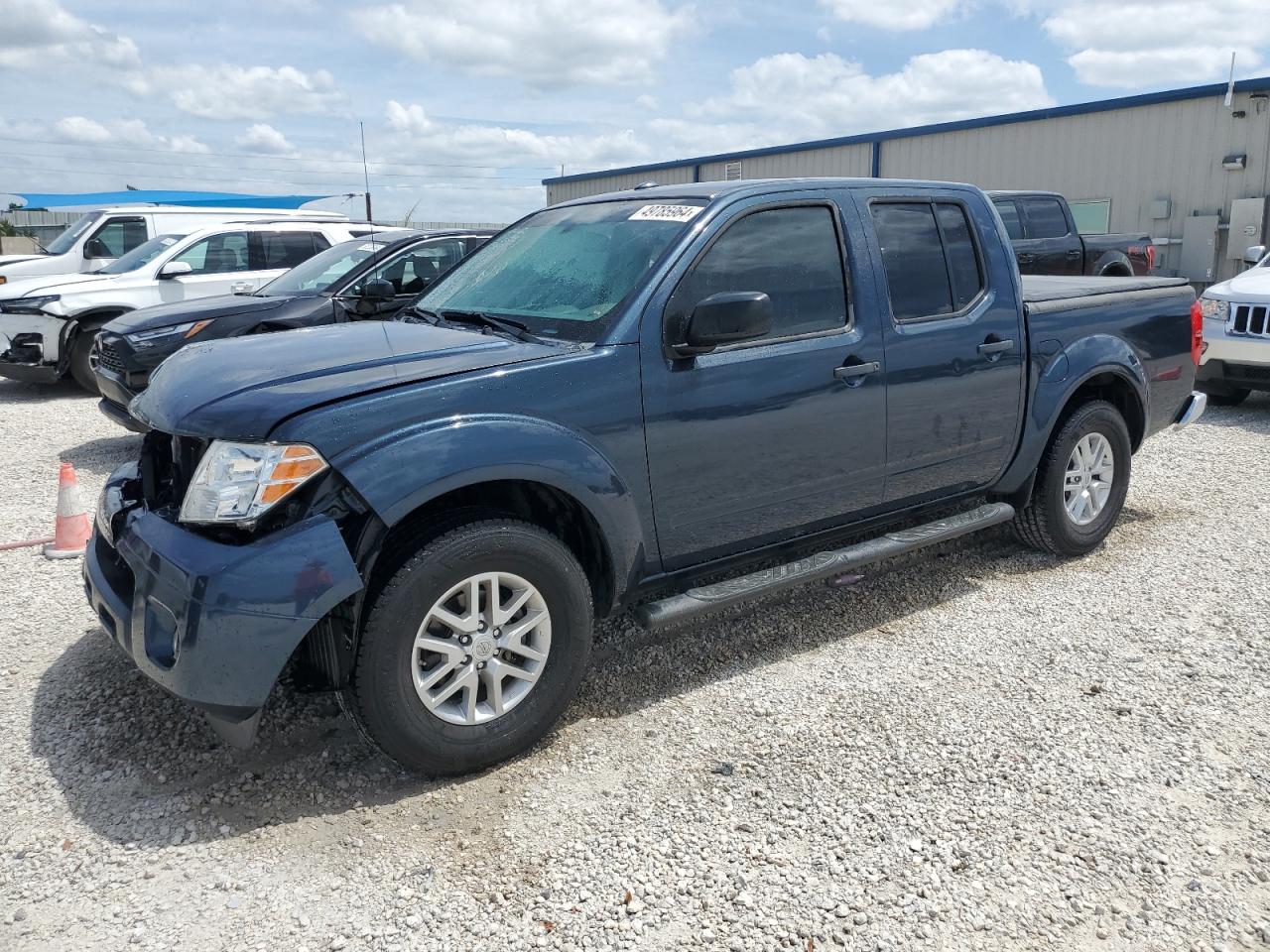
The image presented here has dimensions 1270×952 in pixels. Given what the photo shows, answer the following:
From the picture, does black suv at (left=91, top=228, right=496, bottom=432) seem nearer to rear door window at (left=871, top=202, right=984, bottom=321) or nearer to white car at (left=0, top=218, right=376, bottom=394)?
white car at (left=0, top=218, right=376, bottom=394)

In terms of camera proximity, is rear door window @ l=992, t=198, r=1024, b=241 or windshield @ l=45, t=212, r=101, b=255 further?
rear door window @ l=992, t=198, r=1024, b=241

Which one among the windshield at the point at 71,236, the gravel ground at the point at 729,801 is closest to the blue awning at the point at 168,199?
the windshield at the point at 71,236

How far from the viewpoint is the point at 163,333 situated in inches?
289

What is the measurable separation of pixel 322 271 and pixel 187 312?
48.2 inches

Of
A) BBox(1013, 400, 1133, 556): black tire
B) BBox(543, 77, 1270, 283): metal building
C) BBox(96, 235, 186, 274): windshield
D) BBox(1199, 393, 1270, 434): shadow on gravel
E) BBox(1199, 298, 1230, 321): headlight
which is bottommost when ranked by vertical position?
BBox(1199, 393, 1270, 434): shadow on gravel

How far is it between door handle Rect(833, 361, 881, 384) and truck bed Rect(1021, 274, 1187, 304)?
4.16 ft

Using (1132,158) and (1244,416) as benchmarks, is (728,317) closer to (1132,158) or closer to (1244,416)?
(1244,416)

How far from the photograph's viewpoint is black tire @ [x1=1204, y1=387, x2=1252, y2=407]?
979 cm

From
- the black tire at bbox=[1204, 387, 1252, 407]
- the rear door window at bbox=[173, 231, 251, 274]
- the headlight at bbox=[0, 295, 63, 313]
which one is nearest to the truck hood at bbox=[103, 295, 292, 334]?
the headlight at bbox=[0, 295, 63, 313]

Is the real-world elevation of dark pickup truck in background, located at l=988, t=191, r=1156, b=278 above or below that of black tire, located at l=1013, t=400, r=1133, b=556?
above

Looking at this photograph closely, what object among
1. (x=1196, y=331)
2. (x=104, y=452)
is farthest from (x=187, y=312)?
(x=1196, y=331)

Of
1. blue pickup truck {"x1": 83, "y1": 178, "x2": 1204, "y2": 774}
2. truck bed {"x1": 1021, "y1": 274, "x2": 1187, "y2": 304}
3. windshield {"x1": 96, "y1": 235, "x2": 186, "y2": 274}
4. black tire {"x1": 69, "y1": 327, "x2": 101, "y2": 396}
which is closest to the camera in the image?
blue pickup truck {"x1": 83, "y1": 178, "x2": 1204, "y2": 774}

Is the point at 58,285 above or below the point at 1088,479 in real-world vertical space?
above

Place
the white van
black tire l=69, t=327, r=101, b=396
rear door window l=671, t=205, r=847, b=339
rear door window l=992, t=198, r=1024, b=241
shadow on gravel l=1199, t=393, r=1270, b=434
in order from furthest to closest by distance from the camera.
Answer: rear door window l=992, t=198, r=1024, b=241 → the white van → black tire l=69, t=327, r=101, b=396 → shadow on gravel l=1199, t=393, r=1270, b=434 → rear door window l=671, t=205, r=847, b=339
